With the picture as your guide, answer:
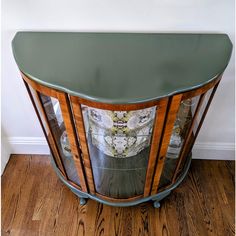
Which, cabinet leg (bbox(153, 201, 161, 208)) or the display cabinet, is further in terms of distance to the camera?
cabinet leg (bbox(153, 201, 161, 208))

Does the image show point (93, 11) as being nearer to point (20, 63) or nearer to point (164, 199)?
point (20, 63)

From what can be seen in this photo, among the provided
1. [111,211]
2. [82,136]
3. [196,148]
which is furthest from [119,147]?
[196,148]

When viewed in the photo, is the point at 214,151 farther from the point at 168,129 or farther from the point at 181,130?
the point at 168,129

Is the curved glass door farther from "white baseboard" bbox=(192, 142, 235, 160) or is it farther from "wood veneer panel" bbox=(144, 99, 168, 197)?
"white baseboard" bbox=(192, 142, 235, 160)

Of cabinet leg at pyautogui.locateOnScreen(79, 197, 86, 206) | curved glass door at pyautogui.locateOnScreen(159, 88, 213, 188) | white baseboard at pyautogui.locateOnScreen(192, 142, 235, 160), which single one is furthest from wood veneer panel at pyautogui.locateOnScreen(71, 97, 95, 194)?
white baseboard at pyautogui.locateOnScreen(192, 142, 235, 160)

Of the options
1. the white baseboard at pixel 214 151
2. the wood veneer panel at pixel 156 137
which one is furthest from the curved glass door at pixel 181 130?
the white baseboard at pixel 214 151

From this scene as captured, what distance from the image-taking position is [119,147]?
104 centimetres

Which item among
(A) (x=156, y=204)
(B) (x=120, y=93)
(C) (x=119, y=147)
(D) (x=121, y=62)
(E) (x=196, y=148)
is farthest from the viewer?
(E) (x=196, y=148)

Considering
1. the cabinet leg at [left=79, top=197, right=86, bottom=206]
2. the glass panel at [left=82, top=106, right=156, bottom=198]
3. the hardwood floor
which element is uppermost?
the glass panel at [left=82, top=106, right=156, bottom=198]

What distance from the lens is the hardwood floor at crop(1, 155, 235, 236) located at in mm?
1249

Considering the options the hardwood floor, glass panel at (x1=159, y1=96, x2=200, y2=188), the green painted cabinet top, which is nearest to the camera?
the green painted cabinet top

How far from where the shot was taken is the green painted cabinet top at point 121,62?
720 mm

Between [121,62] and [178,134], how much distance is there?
399 millimetres

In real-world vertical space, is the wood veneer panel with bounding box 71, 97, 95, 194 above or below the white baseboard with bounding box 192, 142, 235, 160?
above
